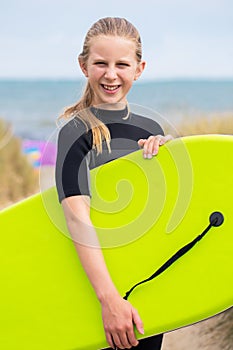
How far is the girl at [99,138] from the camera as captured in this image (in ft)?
4.88

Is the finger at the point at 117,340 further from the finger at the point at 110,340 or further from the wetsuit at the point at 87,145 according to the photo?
the wetsuit at the point at 87,145

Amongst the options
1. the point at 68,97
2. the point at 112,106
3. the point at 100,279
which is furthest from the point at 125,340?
the point at 68,97

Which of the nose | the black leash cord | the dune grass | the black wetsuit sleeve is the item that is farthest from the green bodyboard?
the dune grass

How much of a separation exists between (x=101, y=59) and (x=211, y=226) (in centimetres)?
50

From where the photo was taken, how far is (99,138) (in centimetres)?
154

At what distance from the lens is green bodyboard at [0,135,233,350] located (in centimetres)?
159

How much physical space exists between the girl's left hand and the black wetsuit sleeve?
0.16 metres

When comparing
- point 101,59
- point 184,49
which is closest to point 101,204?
point 101,59

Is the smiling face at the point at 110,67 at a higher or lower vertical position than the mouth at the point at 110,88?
higher

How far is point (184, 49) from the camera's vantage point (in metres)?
21.9

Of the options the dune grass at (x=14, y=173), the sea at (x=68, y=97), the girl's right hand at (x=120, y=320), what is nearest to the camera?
the girl's right hand at (x=120, y=320)

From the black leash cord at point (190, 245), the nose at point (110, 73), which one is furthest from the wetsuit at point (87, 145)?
the black leash cord at point (190, 245)

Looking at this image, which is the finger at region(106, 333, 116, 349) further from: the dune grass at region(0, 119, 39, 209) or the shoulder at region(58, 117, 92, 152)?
the dune grass at region(0, 119, 39, 209)

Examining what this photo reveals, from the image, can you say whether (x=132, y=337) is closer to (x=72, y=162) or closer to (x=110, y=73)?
(x=72, y=162)
